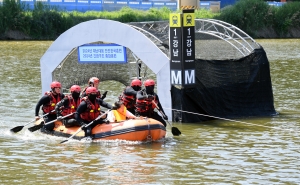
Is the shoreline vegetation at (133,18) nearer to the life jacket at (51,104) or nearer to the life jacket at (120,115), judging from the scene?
the life jacket at (51,104)

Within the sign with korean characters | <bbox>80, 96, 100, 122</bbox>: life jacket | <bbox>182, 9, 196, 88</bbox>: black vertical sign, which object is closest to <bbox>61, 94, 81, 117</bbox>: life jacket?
<bbox>80, 96, 100, 122</bbox>: life jacket

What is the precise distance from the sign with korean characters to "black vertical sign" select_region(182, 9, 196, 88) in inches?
92.7

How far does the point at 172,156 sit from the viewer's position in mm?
16531

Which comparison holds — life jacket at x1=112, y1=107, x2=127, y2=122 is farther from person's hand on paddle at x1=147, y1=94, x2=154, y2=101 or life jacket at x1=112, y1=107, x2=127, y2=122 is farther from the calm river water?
the calm river water

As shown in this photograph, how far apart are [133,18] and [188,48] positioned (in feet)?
125

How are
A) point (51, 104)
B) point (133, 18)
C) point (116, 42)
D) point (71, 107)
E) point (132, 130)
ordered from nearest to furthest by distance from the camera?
point (132, 130)
point (71, 107)
point (51, 104)
point (116, 42)
point (133, 18)

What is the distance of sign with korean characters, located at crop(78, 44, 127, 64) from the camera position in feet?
73.6

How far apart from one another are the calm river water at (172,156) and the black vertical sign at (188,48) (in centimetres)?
137

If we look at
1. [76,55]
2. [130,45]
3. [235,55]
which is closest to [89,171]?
[130,45]

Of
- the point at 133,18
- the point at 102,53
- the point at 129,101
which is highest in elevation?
the point at 133,18

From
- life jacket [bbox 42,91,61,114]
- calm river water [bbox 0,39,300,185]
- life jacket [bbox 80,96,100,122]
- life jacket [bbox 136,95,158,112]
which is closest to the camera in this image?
calm river water [bbox 0,39,300,185]

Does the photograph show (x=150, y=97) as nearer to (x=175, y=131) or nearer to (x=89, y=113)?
(x=175, y=131)

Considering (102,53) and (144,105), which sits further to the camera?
(102,53)

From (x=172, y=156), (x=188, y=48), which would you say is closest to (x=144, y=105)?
(x=172, y=156)
